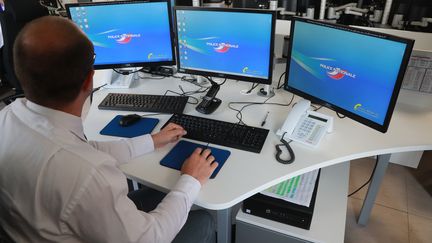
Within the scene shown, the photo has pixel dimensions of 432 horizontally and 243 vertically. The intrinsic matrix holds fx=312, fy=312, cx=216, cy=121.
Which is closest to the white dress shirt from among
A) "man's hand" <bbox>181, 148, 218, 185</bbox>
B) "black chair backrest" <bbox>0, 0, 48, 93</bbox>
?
"man's hand" <bbox>181, 148, 218, 185</bbox>

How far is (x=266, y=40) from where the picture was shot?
4.58 ft

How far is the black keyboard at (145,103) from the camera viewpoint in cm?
155

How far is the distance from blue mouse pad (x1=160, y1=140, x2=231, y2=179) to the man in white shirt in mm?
356

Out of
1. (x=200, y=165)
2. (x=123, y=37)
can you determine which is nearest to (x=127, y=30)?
(x=123, y=37)

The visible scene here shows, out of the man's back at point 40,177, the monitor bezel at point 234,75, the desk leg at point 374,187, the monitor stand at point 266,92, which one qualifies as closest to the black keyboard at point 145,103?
the monitor bezel at point 234,75

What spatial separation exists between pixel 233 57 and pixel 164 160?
0.61 metres

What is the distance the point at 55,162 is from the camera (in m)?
0.74

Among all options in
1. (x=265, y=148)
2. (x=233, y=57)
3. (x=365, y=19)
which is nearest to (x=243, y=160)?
(x=265, y=148)

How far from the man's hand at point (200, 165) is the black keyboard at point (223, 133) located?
0.14 meters

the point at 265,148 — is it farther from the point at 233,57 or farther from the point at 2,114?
the point at 2,114

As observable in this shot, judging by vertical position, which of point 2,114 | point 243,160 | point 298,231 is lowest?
point 298,231

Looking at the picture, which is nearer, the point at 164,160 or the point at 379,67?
the point at 379,67

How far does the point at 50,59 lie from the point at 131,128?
0.70 m

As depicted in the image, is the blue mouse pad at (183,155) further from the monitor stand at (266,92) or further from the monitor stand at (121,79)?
the monitor stand at (121,79)
